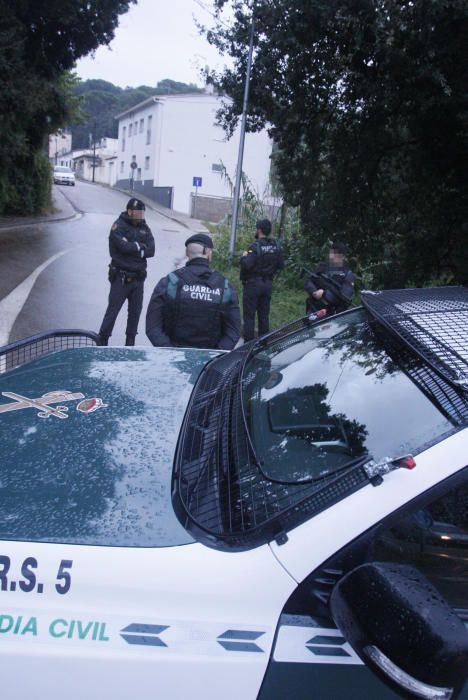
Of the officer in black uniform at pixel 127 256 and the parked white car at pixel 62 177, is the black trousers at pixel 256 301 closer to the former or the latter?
the officer in black uniform at pixel 127 256

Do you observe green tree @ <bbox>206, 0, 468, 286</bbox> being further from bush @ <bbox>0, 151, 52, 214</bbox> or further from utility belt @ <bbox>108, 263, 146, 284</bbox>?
bush @ <bbox>0, 151, 52, 214</bbox>

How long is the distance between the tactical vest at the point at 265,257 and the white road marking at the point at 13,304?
304 cm

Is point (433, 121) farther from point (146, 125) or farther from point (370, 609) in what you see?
point (146, 125)

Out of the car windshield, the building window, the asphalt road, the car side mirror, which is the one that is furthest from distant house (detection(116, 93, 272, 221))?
the car side mirror

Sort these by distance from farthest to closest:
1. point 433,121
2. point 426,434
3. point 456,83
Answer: point 433,121
point 456,83
point 426,434

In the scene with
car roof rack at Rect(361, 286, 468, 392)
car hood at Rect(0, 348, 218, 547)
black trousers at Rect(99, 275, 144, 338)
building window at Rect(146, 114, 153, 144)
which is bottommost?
black trousers at Rect(99, 275, 144, 338)

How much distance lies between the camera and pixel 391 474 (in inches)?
59.9

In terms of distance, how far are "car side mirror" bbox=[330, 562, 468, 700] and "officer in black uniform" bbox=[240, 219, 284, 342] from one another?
6248mm

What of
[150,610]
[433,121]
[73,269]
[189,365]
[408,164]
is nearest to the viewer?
[150,610]

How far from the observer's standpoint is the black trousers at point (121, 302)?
6719mm

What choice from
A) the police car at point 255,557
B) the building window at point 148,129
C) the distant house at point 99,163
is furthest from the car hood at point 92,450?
the distant house at point 99,163

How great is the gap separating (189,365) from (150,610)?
5.38 feet

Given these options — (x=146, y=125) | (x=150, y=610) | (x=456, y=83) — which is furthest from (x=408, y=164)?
(x=146, y=125)

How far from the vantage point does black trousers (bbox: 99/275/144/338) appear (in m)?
6.72
